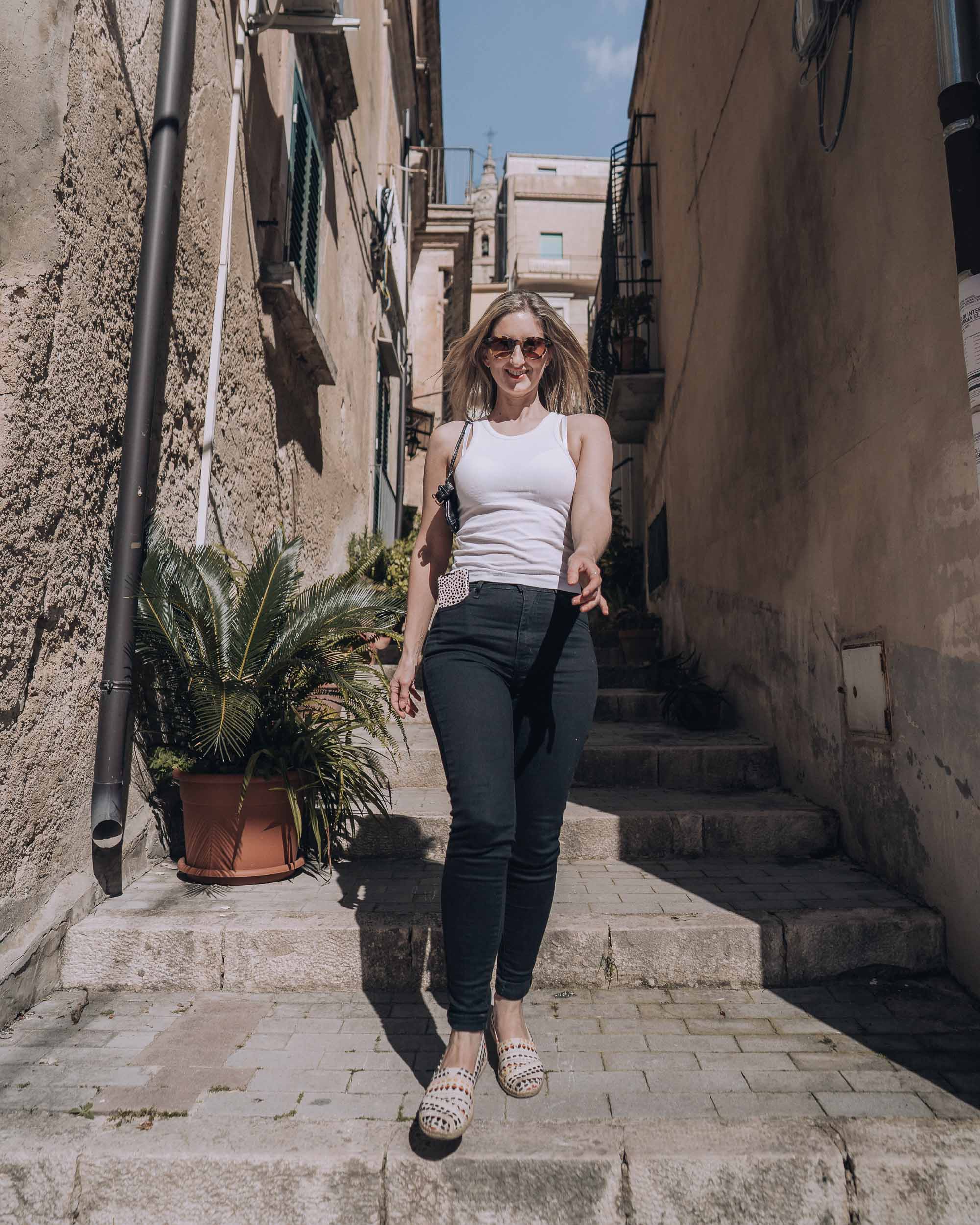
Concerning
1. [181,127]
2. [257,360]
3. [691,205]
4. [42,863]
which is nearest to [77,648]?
[42,863]

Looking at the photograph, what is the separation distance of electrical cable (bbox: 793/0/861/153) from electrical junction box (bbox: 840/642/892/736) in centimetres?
218

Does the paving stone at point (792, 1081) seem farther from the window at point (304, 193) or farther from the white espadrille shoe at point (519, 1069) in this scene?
the window at point (304, 193)

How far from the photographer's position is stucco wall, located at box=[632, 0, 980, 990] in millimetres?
2801

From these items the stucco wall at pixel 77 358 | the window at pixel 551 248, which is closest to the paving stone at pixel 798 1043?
the stucco wall at pixel 77 358

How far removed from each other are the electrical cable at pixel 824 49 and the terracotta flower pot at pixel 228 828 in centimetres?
361

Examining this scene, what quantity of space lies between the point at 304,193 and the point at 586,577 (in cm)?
522

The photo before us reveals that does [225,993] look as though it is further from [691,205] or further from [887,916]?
[691,205]

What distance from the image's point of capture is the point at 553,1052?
2.38 metres

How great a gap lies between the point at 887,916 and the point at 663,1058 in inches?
41.4

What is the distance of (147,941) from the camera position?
283 centimetres

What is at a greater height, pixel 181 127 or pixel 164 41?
pixel 164 41

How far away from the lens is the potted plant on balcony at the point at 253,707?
11.0 ft

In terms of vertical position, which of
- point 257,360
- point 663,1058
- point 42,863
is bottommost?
point 663,1058

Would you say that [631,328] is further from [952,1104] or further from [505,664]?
[952,1104]
